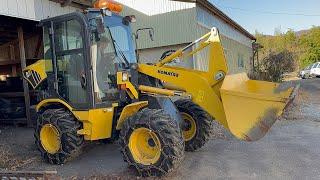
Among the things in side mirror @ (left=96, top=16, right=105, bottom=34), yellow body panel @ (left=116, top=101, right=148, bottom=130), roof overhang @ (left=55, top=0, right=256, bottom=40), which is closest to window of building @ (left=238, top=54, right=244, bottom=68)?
roof overhang @ (left=55, top=0, right=256, bottom=40)

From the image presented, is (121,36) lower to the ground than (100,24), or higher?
lower

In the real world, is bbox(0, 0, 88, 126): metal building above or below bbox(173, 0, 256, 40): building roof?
below

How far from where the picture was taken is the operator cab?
621 centimetres

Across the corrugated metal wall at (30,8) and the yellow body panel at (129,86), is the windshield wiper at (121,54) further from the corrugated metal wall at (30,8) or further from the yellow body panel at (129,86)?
the corrugated metal wall at (30,8)

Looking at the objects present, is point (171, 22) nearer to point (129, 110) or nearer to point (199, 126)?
point (199, 126)

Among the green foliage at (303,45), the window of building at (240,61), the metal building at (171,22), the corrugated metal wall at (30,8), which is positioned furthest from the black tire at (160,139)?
the green foliage at (303,45)

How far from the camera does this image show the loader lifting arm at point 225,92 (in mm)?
5449

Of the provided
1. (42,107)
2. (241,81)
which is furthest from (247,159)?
(42,107)

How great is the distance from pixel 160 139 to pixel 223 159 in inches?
63.9

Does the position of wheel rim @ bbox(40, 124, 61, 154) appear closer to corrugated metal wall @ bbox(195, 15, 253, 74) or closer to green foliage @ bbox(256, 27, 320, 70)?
corrugated metal wall @ bbox(195, 15, 253, 74)

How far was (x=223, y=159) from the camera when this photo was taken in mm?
6535

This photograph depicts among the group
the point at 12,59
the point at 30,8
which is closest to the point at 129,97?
the point at 30,8

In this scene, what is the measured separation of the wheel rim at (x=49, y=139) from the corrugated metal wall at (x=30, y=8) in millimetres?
3336

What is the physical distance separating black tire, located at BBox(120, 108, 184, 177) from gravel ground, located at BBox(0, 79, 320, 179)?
0.26 m
